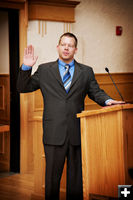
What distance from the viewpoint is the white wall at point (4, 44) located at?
452 centimetres

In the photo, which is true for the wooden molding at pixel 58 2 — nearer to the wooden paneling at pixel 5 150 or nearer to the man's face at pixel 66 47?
the wooden paneling at pixel 5 150

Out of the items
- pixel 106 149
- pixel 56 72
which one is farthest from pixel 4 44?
pixel 106 149

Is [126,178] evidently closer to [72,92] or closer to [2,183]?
[72,92]

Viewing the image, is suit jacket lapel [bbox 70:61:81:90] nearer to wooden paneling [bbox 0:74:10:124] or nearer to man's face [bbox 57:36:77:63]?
man's face [bbox 57:36:77:63]

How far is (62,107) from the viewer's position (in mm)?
2404

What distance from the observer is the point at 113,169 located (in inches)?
84.4

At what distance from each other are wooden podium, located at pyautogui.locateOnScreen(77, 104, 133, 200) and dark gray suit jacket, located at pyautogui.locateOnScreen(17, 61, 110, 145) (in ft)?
0.79

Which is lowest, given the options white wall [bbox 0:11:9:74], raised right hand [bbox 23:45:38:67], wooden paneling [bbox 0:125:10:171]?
wooden paneling [bbox 0:125:10:171]

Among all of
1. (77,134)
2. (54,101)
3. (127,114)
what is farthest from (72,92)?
(127,114)

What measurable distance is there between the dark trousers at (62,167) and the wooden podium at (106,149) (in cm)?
25

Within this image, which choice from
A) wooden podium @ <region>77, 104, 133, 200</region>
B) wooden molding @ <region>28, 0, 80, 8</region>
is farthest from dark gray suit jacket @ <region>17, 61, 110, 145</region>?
wooden molding @ <region>28, 0, 80, 8</region>

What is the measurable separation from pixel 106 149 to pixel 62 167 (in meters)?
0.44

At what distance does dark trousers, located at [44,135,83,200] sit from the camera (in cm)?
240

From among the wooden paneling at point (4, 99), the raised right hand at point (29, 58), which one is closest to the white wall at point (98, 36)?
the wooden paneling at point (4, 99)
